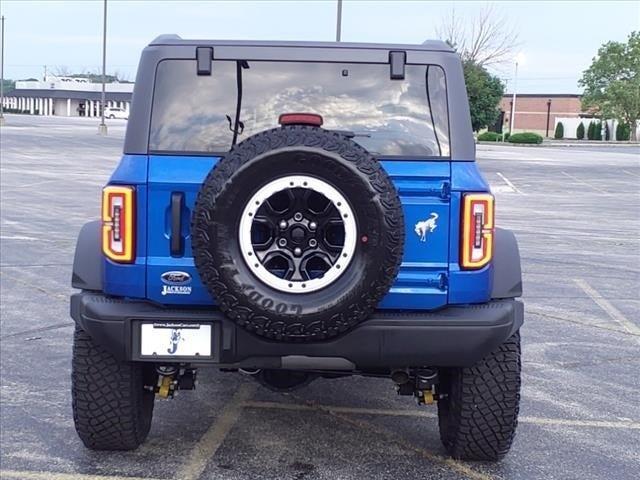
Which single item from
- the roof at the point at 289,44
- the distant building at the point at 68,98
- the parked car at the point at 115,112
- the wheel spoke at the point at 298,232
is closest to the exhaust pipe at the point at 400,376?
the wheel spoke at the point at 298,232

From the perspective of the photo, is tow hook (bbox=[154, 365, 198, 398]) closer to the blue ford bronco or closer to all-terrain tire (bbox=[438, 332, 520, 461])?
the blue ford bronco

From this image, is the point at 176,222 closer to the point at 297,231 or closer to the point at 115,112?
the point at 297,231

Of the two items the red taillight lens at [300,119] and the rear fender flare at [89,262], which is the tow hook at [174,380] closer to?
the rear fender flare at [89,262]

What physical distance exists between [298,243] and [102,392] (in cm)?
129

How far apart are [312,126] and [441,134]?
0.61 metres

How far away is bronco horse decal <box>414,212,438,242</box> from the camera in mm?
3727

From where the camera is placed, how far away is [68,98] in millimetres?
116625

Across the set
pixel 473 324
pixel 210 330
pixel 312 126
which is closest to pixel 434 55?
pixel 312 126

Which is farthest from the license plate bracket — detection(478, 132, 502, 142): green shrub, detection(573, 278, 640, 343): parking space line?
detection(478, 132, 502, 142): green shrub

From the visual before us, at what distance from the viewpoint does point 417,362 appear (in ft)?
12.1

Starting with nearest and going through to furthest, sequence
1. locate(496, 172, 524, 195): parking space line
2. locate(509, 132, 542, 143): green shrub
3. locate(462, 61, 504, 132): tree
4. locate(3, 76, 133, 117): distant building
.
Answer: locate(496, 172, 524, 195): parking space line → locate(462, 61, 504, 132): tree → locate(509, 132, 542, 143): green shrub → locate(3, 76, 133, 117): distant building

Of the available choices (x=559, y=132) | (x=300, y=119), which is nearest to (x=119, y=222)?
(x=300, y=119)

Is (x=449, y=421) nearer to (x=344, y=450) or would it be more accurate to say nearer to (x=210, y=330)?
(x=344, y=450)

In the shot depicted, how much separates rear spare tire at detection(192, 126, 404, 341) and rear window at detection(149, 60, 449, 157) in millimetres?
451
